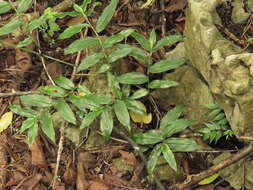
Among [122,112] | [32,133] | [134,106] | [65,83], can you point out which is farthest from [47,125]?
[134,106]

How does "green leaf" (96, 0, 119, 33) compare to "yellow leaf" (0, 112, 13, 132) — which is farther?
"yellow leaf" (0, 112, 13, 132)

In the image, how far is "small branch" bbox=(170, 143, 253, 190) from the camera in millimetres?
2561

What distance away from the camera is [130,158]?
286 centimetres

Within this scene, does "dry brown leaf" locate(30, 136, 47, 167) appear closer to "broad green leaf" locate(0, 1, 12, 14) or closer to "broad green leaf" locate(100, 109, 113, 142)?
"broad green leaf" locate(100, 109, 113, 142)

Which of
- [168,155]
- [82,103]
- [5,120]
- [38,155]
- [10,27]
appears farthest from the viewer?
[5,120]

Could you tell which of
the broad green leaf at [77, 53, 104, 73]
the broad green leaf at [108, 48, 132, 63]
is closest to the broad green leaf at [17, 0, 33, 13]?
the broad green leaf at [77, 53, 104, 73]

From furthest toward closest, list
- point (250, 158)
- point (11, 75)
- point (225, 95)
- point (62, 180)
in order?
point (11, 75) < point (62, 180) < point (250, 158) < point (225, 95)

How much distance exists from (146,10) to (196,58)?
836 mm

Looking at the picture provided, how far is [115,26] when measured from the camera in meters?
3.39

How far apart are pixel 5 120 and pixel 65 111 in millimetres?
704

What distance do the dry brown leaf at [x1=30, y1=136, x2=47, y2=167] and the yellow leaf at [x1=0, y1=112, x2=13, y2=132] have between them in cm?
31

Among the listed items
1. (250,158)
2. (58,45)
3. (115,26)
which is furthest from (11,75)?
(250,158)

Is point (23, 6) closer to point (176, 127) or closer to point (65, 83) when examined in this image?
point (65, 83)

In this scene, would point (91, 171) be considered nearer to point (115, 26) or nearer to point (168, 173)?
point (168, 173)
